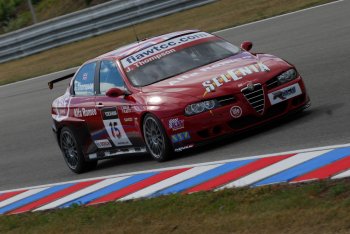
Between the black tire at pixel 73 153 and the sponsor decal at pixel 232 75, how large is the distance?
8.28ft

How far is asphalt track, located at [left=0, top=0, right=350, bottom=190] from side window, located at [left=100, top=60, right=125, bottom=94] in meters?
1.01

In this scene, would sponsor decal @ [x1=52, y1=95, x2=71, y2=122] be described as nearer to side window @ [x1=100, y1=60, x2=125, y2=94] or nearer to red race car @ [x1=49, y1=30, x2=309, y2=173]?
red race car @ [x1=49, y1=30, x2=309, y2=173]

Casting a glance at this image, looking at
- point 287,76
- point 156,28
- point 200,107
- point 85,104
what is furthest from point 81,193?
point 156,28

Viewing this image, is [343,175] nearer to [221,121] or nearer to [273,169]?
[273,169]

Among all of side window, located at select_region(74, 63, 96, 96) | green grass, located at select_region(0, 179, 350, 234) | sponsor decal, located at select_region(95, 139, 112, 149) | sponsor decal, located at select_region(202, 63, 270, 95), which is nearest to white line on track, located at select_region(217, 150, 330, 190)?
green grass, located at select_region(0, 179, 350, 234)

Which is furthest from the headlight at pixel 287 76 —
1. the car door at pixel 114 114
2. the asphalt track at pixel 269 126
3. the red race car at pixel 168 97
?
the car door at pixel 114 114

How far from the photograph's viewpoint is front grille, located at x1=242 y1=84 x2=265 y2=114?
10.3 meters

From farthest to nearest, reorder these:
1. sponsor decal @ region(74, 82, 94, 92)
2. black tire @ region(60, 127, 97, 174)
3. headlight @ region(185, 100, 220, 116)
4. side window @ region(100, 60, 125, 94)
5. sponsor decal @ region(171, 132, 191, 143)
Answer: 1. black tire @ region(60, 127, 97, 174)
2. sponsor decal @ region(74, 82, 94, 92)
3. side window @ region(100, 60, 125, 94)
4. sponsor decal @ region(171, 132, 191, 143)
5. headlight @ region(185, 100, 220, 116)

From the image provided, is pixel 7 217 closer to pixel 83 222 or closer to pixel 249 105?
pixel 83 222

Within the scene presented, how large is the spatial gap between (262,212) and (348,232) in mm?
1150

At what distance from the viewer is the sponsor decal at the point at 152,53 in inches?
454

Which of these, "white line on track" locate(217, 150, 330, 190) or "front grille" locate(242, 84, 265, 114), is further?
"front grille" locate(242, 84, 265, 114)

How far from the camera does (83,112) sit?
12000mm

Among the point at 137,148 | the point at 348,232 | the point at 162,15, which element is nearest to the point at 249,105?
the point at 137,148
